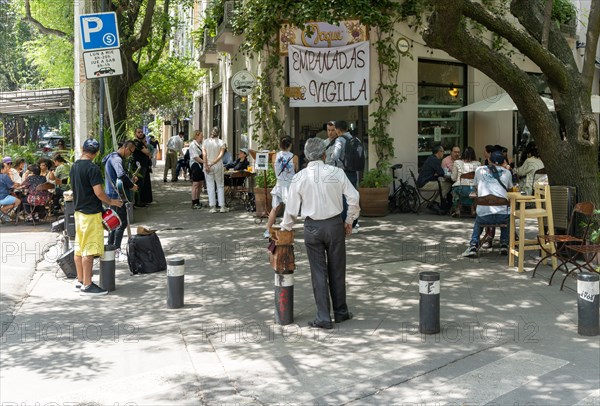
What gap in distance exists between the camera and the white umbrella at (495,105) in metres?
15.6

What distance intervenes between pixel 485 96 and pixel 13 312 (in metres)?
13.5

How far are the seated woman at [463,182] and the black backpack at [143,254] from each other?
22.6ft

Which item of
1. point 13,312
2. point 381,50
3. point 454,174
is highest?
point 381,50

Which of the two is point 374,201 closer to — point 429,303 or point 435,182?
point 435,182

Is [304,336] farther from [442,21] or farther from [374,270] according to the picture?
[442,21]

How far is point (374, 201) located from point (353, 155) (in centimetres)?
353

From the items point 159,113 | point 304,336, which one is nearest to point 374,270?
point 304,336

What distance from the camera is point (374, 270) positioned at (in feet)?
30.8

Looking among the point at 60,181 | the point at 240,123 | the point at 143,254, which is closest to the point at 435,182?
the point at 240,123

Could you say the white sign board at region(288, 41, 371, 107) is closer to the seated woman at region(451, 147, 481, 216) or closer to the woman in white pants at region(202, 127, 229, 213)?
the woman in white pants at region(202, 127, 229, 213)

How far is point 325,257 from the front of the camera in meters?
6.72

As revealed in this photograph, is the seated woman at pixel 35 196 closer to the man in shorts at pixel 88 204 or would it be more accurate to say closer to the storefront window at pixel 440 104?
the man in shorts at pixel 88 204

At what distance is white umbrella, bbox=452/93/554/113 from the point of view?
15.6 metres

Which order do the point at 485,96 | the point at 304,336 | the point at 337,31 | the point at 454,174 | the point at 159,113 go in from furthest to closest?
the point at 159,113, the point at 485,96, the point at 337,31, the point at 454,174, the point at 304,336
